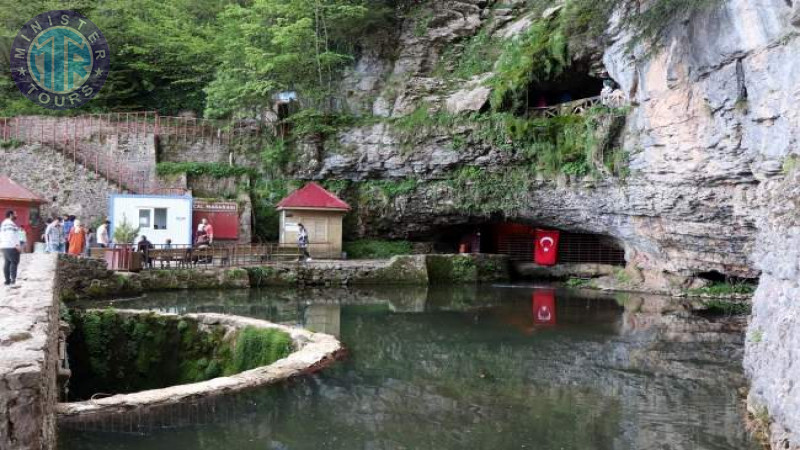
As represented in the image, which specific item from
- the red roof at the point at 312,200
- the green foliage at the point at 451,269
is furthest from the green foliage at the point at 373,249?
the green foliage at the point at 451,269

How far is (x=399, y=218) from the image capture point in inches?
1042

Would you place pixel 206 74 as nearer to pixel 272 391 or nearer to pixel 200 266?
pixel 200 266

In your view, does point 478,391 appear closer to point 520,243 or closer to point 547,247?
point 547,247

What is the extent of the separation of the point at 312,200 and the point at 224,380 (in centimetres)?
1663

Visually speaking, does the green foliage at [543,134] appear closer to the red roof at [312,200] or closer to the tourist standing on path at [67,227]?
the red roof at [312,200]

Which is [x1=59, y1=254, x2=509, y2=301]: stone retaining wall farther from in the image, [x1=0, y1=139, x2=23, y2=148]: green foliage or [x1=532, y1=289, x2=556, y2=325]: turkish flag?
[x1=0, y1=139, x2=23, y2=148]: green foliage

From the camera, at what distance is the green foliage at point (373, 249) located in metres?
25.9

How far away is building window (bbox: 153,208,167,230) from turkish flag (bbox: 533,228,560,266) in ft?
50.9

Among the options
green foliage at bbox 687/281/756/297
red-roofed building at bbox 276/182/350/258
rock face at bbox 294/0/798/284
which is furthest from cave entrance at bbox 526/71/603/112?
red-roofed building at bbox 276/182/350/258

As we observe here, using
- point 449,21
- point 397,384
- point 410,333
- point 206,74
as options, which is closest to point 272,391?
point 397,384

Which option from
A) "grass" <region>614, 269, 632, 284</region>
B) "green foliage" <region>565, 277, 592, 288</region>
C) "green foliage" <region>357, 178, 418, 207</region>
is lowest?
"green foliage" <region>565, 277, 592, 288</region>

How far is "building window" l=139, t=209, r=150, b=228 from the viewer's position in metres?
21.4

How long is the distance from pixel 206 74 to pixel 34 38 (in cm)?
795

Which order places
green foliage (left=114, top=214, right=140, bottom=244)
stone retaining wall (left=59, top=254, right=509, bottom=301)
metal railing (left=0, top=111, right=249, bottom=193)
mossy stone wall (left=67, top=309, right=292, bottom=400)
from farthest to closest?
metal railing (left=0, top=111, right=249, bottom=193)
green foliage (left=114, top=214, right=140, bottom=244)
stone retaining wall (left=59, top=254, right=509, bottom=301)
mossy stone wall (left=67, top=309, right=292, bottom=400)
